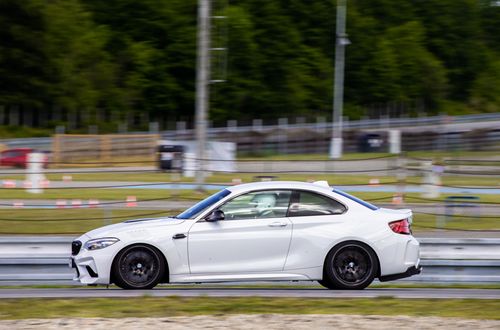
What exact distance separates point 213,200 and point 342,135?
105ft

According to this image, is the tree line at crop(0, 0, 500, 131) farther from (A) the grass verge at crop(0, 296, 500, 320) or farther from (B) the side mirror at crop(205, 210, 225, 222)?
(A) the grass verge at crop(0, 296, 500, 320)

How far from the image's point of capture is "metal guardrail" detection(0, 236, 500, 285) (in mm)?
11898

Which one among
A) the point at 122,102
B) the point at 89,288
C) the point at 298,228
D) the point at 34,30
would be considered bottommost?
the point at 89,288

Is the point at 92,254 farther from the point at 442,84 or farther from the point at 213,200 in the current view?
the point at 442,84

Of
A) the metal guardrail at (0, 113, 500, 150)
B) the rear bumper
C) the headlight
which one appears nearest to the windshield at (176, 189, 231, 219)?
the headlight

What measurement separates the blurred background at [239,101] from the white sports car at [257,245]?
6.88m

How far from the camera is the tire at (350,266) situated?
437 inches

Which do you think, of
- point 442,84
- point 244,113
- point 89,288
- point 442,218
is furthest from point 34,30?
point 89,288

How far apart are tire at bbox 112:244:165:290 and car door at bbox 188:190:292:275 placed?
39cm

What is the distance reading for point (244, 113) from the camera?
62750 millimetres

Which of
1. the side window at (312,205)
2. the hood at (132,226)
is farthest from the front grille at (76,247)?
the side window at (312,205)

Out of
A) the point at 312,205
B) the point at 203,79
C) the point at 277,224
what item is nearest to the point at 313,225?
the point at 312,205

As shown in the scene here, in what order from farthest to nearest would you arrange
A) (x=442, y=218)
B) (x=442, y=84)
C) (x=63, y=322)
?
(x=442, y=84)
(x=442, y=218)
(x=63, y=322)

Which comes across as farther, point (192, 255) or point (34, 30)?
point (34, 30)
